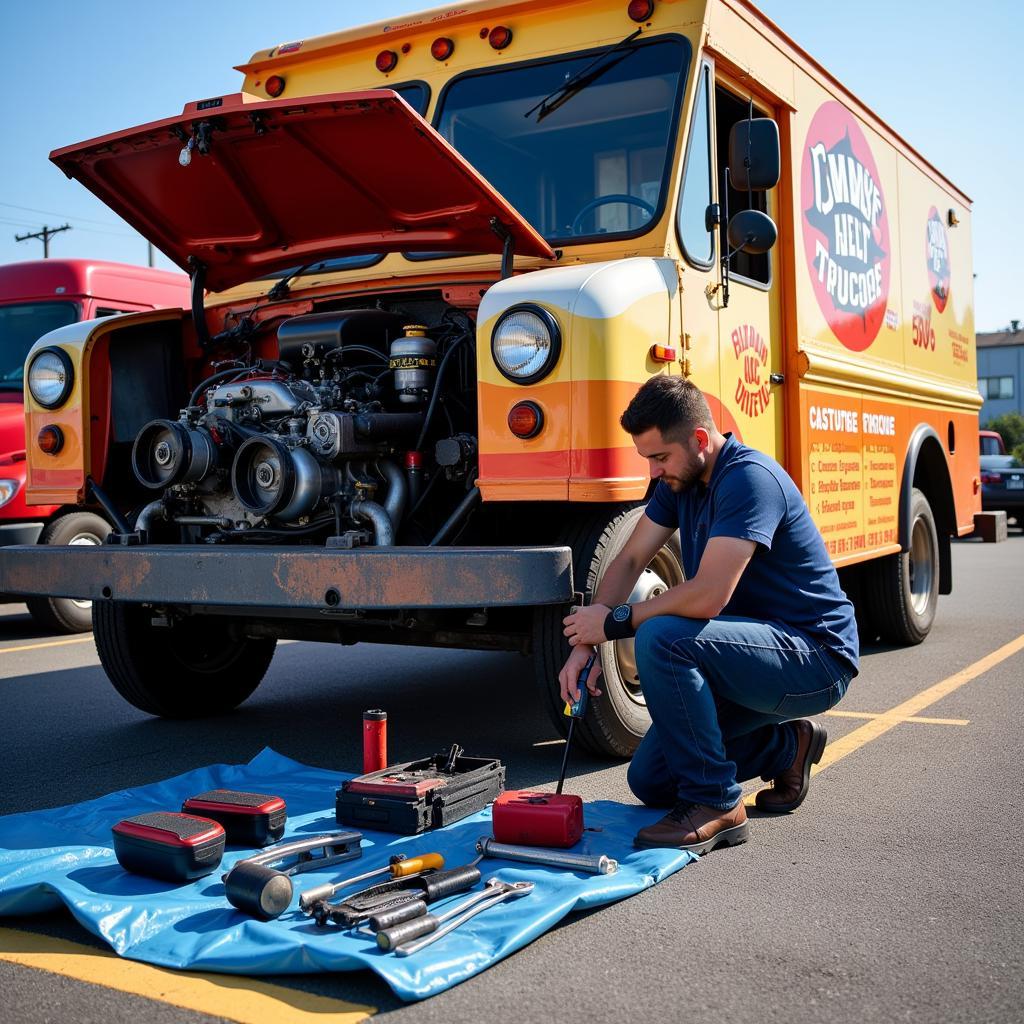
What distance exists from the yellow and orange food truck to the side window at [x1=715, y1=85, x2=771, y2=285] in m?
0.03

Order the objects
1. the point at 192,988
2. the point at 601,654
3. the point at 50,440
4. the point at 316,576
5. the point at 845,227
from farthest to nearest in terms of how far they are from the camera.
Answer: the point at 845,227 < the point at 50,440 < the point at 601,654 < the point at 316,576 < the point at 192,988

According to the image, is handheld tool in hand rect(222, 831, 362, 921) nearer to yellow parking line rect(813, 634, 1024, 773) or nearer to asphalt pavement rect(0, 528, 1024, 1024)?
asphalt pavement rect(0, 528, 1024, 1024)

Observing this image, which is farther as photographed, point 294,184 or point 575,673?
point 294,184

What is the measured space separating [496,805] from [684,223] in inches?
102

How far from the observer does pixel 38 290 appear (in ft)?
32.2

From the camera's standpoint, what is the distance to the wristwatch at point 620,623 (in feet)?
12.3

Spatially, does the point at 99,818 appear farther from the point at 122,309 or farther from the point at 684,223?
the point at 122,309

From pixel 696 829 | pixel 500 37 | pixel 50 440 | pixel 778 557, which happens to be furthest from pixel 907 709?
pixel 50 440

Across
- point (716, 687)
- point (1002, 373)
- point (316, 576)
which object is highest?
point (1002, 373)

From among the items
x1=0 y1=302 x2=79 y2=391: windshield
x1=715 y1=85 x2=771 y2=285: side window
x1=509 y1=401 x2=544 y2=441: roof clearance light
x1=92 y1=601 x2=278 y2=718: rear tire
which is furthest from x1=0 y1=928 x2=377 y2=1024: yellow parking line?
x1=0 y1=302 x2=79 y2=391: windshield

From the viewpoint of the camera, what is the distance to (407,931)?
111 inches

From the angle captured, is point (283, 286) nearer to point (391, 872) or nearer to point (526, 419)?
point (526, 419)

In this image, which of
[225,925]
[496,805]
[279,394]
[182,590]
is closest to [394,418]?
[279,394]

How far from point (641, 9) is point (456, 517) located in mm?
2343
